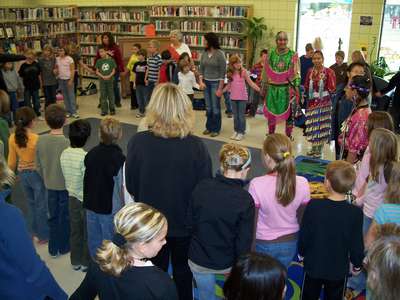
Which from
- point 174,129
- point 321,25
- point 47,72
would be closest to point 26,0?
point 47,72

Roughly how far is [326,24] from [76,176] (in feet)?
27.8

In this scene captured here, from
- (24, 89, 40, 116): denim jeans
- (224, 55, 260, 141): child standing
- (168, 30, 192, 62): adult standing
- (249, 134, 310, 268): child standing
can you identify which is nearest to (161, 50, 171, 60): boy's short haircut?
(168, 30, 192, 62): adult standing

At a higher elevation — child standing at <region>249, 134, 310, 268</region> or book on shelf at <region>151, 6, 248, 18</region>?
book on shelf at <region>151, 6, 248, 18</region>

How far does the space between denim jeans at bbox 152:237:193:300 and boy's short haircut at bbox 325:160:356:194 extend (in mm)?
927

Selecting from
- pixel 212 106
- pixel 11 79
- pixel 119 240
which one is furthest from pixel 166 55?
pixel 119 240

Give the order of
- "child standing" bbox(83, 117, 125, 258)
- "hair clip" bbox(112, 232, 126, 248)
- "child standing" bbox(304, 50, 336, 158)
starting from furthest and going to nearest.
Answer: "child standing" bbox(304, 50, 336, 158) < "child standing" bbox(83, 117, 125, 258) < "hair clip" bbox(112, 232, 126, 248)

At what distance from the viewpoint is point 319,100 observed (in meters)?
5.77

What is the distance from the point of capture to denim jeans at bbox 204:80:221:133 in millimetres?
7191

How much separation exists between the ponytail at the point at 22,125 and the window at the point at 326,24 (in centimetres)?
790

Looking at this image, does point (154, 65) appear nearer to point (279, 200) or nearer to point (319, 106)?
point (319, 106)

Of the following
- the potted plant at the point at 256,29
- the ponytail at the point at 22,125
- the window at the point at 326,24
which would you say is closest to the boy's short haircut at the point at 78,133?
the ponytail at the point at 22,125

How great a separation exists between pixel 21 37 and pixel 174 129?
32.8ft

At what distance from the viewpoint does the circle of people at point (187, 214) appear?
1.57m

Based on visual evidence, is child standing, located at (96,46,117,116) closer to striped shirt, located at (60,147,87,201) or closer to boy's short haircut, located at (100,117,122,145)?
striped shirt, located at (60,147,87,201)
